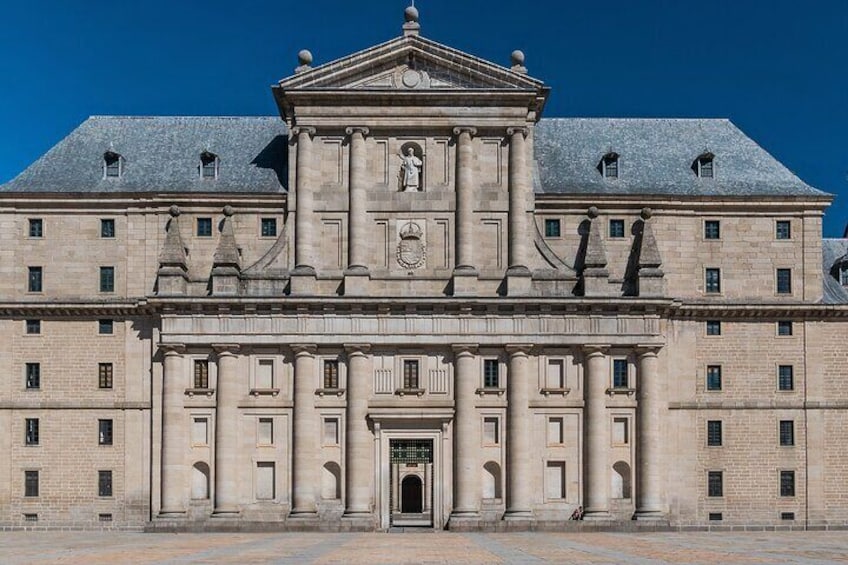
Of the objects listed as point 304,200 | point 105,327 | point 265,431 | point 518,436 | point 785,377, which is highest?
point 304,200

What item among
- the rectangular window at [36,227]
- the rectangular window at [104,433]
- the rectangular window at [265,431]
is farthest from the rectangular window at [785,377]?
the rectangular window at [36,227]

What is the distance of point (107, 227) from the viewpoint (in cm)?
6050

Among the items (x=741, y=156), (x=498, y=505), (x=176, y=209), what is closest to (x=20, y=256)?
(x=176, y=209)

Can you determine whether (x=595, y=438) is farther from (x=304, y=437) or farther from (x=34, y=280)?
(x=34, y=280)

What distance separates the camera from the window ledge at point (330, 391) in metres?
57.1

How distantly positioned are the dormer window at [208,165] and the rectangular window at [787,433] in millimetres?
31380

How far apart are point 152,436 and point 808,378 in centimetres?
3253

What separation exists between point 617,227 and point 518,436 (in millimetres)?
12250

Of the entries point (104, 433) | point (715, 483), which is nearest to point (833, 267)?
point (715, 483)

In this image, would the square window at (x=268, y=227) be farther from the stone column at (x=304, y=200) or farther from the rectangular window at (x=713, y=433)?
the rectangular window at (x=713, y=433)

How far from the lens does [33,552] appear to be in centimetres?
3841

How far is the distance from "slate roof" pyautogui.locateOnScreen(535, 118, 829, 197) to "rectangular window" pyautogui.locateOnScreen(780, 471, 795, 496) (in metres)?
14.1

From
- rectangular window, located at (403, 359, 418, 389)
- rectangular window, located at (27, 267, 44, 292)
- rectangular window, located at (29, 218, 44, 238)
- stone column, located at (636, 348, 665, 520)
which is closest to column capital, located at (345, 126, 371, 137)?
rectangular window, located at (403, 359, 418, 389)

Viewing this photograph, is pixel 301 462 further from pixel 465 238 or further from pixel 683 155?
pixel 683 155
